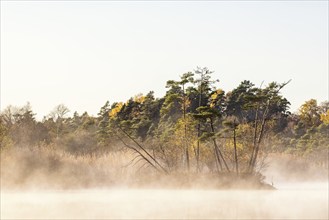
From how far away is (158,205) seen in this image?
1529cm

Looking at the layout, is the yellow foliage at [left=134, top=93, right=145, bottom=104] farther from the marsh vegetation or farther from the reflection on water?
the reflection on water

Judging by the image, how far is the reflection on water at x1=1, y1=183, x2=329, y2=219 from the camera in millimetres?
13023

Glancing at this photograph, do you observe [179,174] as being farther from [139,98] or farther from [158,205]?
[139,98]

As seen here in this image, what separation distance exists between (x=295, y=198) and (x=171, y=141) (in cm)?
794

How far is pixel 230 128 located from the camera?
953 inches

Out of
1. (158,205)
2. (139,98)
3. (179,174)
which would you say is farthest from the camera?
(139,98)

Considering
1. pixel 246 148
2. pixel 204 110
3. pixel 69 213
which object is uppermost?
pixel 204 110

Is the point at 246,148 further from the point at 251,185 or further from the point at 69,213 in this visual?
the point at 69,213

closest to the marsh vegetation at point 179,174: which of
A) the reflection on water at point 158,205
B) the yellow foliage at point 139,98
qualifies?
the reflection on water at point 158,205

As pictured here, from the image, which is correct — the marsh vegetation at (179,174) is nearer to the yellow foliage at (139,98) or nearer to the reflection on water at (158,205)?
the reflection on water at (158,205)

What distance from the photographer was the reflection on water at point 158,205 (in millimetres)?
13023

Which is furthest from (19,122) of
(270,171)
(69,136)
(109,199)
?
(109,199)

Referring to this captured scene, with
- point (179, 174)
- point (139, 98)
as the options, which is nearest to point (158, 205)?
point (179, 174)

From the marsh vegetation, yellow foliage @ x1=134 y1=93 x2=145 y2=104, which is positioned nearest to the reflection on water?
the marsh vegetation
